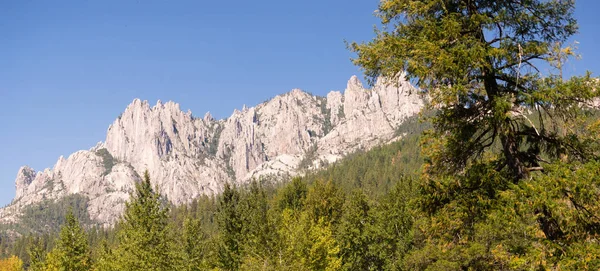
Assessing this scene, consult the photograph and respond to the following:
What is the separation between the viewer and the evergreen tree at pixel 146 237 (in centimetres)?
2839

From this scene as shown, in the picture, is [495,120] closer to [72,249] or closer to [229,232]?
[229,232]

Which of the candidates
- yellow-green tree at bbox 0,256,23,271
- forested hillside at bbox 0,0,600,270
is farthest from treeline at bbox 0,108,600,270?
yellow-green tree at bbox 0,256,23,271

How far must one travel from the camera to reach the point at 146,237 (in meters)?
29.0

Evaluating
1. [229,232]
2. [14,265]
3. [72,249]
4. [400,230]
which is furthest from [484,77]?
[14,265]

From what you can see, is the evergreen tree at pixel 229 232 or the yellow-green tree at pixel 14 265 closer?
Answer: the evergreen tree at pixel 229 232

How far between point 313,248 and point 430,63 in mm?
31494

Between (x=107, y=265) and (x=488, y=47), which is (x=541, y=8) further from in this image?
(x=107, y=265)

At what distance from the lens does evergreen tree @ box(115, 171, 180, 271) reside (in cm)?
2839

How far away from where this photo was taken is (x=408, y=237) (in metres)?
51.1

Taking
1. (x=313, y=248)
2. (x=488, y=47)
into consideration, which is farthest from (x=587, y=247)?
(x=313, y=248)

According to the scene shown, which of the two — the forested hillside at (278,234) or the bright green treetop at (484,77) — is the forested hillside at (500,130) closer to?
the bright green treetop at (484,77)

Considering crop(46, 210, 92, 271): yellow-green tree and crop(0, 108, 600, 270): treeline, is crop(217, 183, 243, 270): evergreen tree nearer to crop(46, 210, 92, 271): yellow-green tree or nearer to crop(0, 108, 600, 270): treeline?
crop(0, 108, 600, 270): treeline

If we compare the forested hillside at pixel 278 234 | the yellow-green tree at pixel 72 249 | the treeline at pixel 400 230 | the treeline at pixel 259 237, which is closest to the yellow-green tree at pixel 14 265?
the forested hillside at pixel 278 234

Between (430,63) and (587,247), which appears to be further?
(430,63)
